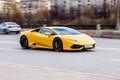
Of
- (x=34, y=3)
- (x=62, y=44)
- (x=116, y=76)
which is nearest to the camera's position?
(x=116, y=76)

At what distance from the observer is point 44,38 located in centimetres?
1923

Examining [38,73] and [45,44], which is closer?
[38,73]

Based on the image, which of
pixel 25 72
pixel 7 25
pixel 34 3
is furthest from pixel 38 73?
pixel 34 3

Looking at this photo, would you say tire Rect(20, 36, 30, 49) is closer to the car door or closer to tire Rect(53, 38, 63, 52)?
the car door

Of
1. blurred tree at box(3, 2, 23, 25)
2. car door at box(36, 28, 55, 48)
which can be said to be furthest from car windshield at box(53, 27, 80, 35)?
blurred tree at box(3, 2, 23, 25)

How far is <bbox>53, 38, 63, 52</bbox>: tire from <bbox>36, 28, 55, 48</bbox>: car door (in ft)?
1.15

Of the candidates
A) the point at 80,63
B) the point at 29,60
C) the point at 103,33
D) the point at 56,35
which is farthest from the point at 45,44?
the point at 103,33

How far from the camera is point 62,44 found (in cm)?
1811

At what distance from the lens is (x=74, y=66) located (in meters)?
12.9

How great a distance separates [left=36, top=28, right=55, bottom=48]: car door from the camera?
18906mm

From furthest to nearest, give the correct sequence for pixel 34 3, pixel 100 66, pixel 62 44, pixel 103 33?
pixel 34 3
pixel 103 33
pixel 62 44
pixel 100 66

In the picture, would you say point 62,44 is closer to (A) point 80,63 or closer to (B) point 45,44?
(B) point 45,44

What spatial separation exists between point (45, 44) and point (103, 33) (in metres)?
13.2

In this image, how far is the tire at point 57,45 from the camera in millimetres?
18156
